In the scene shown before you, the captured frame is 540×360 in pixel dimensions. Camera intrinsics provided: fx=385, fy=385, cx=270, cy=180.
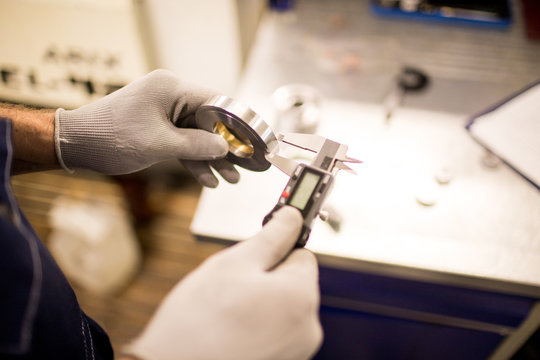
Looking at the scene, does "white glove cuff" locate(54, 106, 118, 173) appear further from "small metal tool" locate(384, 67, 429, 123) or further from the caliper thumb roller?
"small metal tool" locate(384, 67, 429, 123)

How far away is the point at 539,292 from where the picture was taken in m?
0.77

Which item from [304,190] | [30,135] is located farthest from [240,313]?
[30,135]

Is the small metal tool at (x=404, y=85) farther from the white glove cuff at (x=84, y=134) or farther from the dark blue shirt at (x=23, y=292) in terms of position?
the dark blue shirt at (x=23, y=292)

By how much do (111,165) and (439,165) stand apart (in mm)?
757

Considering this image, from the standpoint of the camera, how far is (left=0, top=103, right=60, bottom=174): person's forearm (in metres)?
0.71

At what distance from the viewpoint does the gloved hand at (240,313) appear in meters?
0.47

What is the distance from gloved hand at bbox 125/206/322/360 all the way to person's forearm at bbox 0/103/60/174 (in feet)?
1.40

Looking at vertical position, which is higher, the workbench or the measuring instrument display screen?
the measuring instrument display screen

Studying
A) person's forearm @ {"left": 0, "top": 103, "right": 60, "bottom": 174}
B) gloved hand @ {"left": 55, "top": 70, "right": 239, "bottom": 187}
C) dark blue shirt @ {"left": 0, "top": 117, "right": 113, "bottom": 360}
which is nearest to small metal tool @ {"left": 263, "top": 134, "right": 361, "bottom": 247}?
gloved hand @ {"left": 55, "top": 70, "right": 239, "bottom": 187}

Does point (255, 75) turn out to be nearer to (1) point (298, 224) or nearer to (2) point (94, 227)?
(1) point (298, 224)

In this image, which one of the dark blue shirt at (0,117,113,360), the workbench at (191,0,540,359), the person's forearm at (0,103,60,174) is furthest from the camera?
the workbench at (191,0,540,359)

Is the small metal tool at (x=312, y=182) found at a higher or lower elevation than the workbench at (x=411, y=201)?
higher

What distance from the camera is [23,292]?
1.48 feet

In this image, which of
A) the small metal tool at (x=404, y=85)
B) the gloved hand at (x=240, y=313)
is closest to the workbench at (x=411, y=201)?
the small metal tool at (x=404, y=85)
